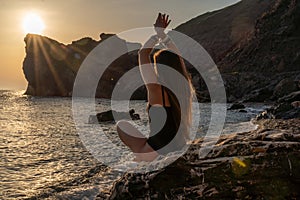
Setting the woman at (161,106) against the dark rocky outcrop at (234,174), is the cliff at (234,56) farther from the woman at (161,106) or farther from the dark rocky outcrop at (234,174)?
the dark rocky outcrop at (234,174)

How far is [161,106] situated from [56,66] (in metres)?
111

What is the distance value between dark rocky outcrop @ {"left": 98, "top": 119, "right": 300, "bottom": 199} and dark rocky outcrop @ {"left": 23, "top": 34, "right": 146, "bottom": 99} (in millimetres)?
95160

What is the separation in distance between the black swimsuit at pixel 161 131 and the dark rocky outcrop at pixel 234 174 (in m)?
0.56

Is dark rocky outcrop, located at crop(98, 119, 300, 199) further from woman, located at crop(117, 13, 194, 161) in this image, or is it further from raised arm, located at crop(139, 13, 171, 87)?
raised arm, located at crop(139, 13, 171, 87)

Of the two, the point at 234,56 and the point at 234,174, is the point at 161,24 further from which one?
the point at 234,56

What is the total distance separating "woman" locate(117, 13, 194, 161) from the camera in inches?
201

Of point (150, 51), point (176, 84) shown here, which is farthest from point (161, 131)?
point (150, 51)

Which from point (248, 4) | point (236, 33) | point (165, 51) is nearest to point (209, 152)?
point (165, 51)

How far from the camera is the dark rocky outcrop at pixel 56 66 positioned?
106250 millimetres

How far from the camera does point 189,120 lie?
554 cm

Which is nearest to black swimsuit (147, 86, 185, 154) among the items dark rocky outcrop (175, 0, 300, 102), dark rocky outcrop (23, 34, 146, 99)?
dark rocky outcrop (175, 0, 300, 102)

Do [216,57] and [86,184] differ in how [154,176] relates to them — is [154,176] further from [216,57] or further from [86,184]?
[216,57]

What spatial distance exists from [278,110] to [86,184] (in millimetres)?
15458

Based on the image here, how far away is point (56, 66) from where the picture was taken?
112 m
